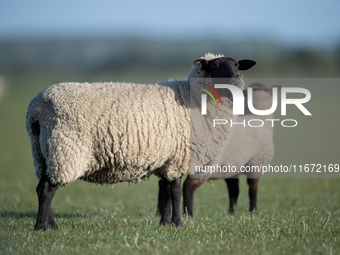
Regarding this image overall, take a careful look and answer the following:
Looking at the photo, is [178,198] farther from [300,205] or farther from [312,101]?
Answer: [312,101]

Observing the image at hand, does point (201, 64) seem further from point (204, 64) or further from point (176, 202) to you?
point (176, 202)

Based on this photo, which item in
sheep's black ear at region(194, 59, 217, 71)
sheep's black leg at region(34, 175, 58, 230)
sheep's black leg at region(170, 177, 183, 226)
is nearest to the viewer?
sheep's black leg at region(34, 175, 58, 230)

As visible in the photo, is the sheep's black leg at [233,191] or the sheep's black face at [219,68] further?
the sheep's black leg at [233,191]

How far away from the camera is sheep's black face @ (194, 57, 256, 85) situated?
205 inches

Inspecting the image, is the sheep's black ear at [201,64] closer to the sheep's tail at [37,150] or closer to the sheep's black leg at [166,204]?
the sheep's black leg at [166,204]

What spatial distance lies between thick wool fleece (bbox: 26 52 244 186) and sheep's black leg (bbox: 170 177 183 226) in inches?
4.4

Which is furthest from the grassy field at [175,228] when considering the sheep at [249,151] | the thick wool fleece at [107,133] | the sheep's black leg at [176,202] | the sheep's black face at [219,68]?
the sheep's black face at [219,68]

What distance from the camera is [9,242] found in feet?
13.1

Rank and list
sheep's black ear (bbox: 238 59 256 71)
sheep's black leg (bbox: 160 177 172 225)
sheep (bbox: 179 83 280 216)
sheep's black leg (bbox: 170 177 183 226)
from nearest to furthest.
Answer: sheep's black leg (bbox: 170 177 183 226) < sheep's black leg (bbox: 160 177 172 225) < sheep's black ear (bbox: 238 59 256 71) < sheep (bbox: 179 83 280 216)

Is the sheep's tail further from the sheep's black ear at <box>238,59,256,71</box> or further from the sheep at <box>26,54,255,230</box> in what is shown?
the sheep's black ear at <box>238,59,256,71</box>

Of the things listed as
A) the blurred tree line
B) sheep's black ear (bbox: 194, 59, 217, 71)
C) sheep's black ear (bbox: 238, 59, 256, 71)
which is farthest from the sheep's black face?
the blurred tree line

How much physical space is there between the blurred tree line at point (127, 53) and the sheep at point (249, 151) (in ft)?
168

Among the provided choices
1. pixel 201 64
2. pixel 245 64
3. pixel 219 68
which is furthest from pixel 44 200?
pixel 245 64

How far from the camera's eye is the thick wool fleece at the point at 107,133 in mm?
4598
